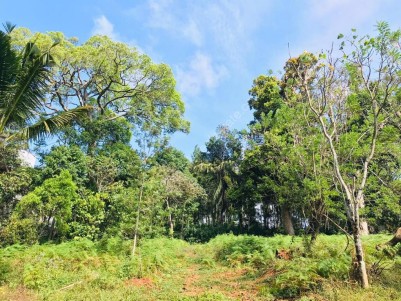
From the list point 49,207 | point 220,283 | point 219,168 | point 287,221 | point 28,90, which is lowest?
point 220,283

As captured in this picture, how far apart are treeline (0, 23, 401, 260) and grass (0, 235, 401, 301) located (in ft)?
3.65

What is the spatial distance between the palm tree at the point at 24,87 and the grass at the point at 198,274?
3996 millimetres

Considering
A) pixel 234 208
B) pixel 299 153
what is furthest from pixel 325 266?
pixel 234 208

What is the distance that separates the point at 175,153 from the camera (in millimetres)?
29188

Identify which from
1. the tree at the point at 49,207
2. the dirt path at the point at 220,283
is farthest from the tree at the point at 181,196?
the dirt path at the point at 220,283

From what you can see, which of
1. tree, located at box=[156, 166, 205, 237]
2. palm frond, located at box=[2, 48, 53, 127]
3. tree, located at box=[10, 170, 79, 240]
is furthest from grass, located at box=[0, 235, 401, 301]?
tree, located at box=[156, 166, 205, 237]

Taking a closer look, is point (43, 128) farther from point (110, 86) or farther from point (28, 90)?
point (110, 86)

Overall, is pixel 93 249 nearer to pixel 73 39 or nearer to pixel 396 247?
pixel 396 247

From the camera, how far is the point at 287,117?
1045cm

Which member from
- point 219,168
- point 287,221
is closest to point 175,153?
point 219,168

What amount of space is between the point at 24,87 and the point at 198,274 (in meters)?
7.81

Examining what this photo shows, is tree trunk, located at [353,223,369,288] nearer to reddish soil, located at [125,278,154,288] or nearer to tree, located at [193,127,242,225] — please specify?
reddish soil, located at [125,278,154,288]

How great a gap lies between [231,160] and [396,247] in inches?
745

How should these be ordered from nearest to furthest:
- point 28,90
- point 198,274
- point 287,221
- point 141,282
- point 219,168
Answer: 1. point 28,90
2. point 141,282
3. point 198,274
4. point 287,221
5. point 219,168
